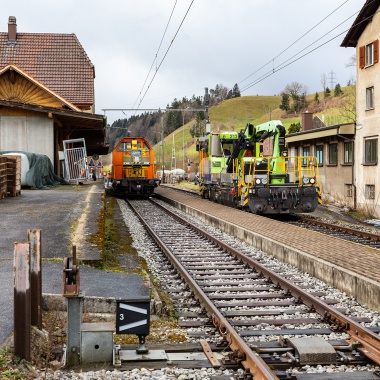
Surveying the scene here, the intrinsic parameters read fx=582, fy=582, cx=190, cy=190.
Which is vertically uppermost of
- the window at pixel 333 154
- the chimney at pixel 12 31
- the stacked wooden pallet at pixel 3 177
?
the chimney at pixel 12 31

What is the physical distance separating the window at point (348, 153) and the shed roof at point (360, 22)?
477 cm

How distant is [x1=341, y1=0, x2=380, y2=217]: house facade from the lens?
979 inches

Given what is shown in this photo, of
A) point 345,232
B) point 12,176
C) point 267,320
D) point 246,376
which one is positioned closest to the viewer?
point 246,376

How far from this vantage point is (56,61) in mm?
41750

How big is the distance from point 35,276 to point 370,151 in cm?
2207

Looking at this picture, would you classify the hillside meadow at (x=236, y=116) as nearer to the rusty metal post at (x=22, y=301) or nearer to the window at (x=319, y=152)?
the window at (x=319, y=152)

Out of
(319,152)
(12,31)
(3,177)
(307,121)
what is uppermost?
(12,31)

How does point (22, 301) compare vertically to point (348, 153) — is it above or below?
below

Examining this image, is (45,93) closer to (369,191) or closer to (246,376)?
(369,191)

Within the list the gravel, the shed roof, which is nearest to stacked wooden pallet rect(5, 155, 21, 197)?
the gravel

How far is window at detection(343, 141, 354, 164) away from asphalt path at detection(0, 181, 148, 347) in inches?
537

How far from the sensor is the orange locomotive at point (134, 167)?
32000 millimetres

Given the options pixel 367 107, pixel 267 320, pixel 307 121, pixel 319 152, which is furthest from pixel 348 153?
pixel 267 320

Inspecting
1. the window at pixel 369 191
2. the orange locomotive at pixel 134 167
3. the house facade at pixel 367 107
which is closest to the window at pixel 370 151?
the house facade at pixel 367 107
